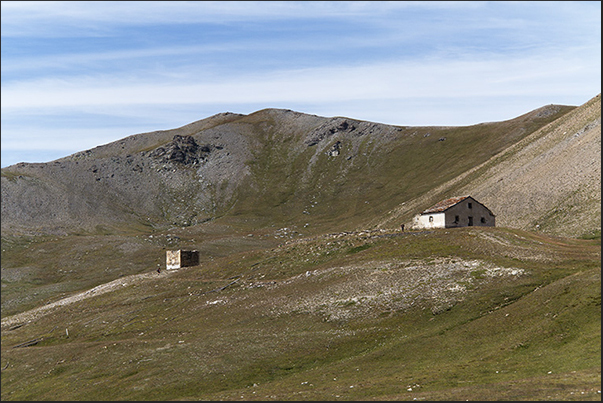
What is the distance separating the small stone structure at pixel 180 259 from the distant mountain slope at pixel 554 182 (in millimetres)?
71344

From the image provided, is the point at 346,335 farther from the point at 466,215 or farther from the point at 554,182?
the point at 554,182

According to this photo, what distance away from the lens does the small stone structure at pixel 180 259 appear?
13138 centimetres

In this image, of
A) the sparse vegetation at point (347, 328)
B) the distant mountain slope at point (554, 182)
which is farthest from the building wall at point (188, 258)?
the distant mountain slope at point (554, 182)

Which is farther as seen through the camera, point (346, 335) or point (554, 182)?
point (554, 182)

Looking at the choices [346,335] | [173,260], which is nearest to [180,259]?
[173,260]

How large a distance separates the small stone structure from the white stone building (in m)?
48.6

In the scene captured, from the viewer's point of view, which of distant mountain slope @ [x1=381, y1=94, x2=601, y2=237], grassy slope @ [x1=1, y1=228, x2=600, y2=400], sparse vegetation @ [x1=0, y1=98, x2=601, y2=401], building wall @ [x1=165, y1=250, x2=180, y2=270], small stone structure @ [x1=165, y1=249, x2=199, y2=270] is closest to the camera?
grassy slope @ [x1=1, y1=228, x2=600, y2=400]

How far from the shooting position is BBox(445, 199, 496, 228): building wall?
111188mm

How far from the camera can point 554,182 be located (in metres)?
147

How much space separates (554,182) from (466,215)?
150 feet

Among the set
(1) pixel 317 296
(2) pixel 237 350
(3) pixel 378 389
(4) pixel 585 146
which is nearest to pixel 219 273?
(1) pixel 317 296

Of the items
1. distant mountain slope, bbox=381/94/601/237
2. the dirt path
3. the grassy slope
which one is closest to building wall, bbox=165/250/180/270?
the dirt path

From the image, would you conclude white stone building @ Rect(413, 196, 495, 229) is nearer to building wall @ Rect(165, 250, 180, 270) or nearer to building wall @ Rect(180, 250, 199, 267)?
building wall @ Rect(180, 250, 199, 267)

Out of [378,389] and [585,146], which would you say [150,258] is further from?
[378,389]
